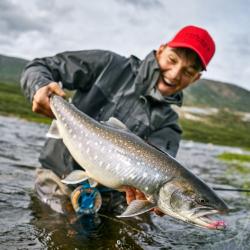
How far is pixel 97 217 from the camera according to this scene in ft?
21.1

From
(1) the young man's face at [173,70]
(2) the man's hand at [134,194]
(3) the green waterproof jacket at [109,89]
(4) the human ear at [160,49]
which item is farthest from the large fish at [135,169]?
(4) the human ear at [160,49]

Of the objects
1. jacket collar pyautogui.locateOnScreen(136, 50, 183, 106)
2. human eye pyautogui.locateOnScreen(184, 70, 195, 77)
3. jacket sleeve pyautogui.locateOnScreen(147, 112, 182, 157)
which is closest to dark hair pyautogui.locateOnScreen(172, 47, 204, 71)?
human eye pyautogui.locateOnScreen(184, 70, 195, 77)

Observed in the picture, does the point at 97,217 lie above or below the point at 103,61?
below

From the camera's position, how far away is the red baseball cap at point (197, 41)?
558 centimetres

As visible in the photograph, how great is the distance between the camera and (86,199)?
234 inches

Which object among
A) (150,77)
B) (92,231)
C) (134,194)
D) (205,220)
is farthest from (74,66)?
(205,220)

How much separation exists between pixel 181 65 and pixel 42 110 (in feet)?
6.29

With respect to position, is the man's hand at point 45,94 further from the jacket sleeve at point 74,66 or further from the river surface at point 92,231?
the river surface at point 92,231

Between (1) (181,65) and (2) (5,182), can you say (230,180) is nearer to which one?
(2) (5,182)

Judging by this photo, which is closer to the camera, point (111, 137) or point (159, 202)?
point (159, 202)

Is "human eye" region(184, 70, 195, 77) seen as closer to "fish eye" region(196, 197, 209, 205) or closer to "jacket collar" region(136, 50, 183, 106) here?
"jacket collar" region(136, 50, 183, 106)

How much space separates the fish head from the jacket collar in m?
1.93

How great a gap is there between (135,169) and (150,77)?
1.79 metres

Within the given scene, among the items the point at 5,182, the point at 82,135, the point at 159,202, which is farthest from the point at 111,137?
the point at 5,182
